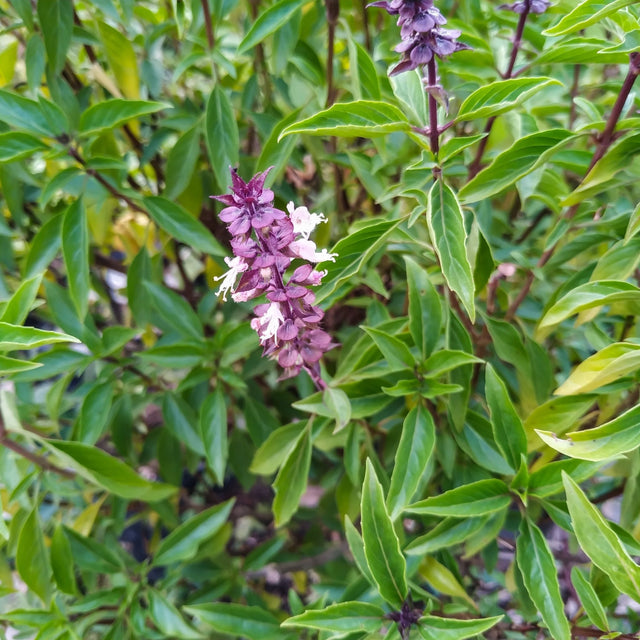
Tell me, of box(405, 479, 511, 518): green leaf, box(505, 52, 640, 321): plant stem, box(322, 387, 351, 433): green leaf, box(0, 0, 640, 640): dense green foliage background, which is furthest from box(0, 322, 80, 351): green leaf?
box(505, 52, 640, 321): plant stem

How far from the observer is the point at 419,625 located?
0.68 metres

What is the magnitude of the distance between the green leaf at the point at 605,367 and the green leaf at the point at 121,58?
2.54 ft

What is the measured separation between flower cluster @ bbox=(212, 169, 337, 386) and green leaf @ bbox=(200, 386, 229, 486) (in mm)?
325

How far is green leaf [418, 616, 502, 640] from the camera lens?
2.00 feet

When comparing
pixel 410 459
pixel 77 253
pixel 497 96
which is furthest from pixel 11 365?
pixel 497 96

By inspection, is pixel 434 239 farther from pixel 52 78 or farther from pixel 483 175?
pixel 52 78

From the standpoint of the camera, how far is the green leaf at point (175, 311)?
981 mm

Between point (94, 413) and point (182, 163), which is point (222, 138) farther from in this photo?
point (94, 413)

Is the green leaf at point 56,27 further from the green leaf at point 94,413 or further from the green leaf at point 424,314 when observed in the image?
the green leaf at point 424,314

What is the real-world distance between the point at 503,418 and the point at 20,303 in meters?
0.56

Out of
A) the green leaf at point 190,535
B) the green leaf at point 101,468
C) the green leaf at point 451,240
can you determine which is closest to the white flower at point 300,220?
the green leaf at point 451,240

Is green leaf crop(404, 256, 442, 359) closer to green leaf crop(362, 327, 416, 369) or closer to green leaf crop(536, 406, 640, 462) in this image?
green leaf crop(362, 327, 416, 369)

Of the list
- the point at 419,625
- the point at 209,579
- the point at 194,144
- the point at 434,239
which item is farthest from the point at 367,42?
the point at 209,579

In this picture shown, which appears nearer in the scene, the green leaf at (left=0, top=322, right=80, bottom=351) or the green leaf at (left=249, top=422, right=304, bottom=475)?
the green leaf at (left=0, top=322, right=80, bottom=351)
